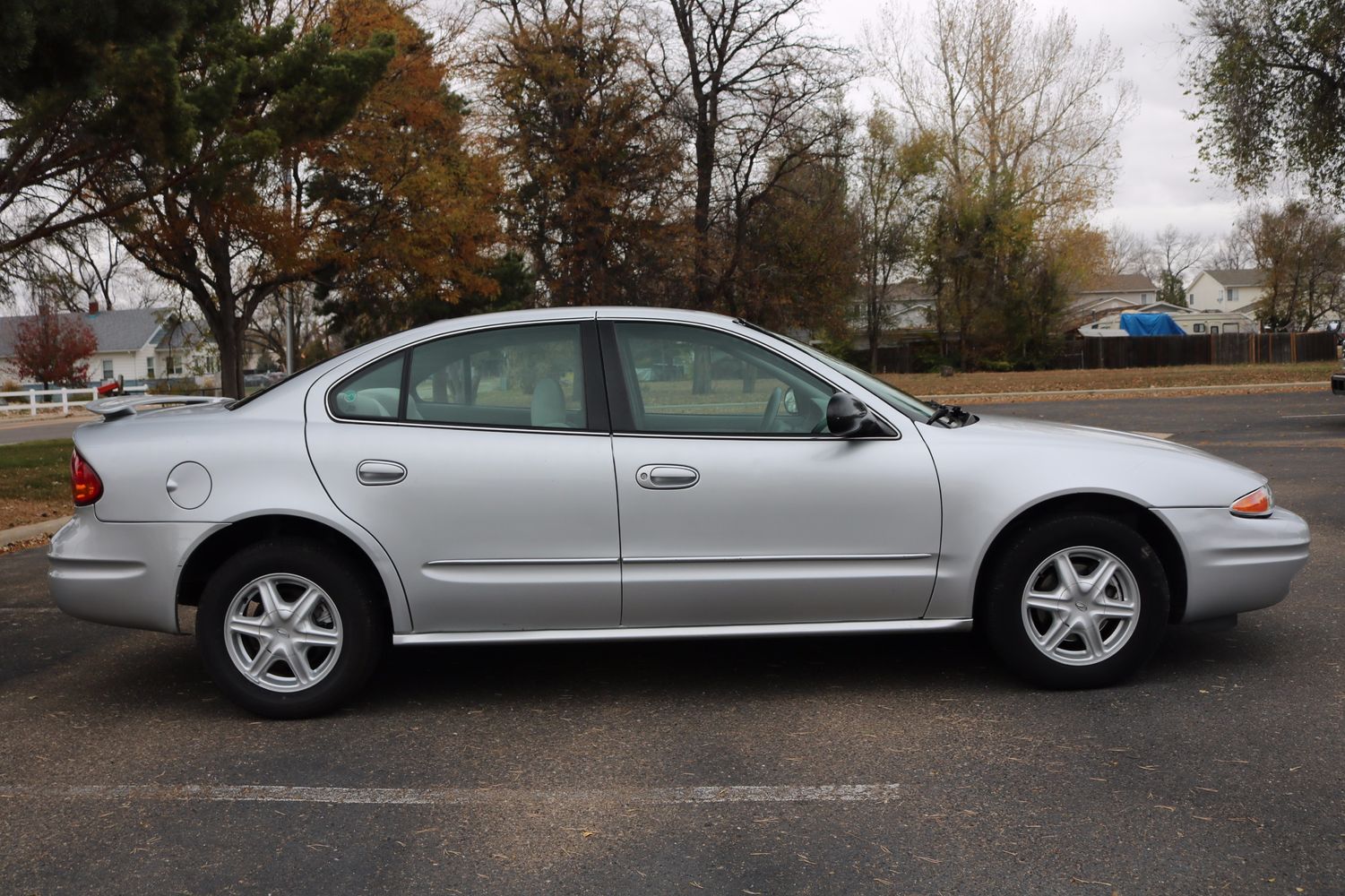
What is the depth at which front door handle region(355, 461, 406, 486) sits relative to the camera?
15.8 feet

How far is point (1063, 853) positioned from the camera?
11.2 ft

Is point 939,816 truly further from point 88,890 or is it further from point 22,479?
point 22,479

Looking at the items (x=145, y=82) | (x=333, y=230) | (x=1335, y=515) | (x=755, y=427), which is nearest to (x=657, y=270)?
(x=333, y=230)

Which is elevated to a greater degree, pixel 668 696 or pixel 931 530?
pixel 931 530

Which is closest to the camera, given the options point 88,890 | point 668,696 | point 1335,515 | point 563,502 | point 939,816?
point 88,890

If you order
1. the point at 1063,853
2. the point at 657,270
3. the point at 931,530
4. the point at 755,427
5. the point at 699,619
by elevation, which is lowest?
the point at 1063,853

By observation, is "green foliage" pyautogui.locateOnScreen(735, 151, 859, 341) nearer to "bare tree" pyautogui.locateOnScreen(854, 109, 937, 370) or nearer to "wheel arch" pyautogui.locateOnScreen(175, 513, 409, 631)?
"bare tree" pyautogui.locateOnScreen(854, 109, 937, 370)

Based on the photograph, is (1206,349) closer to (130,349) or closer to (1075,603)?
(1075,603)

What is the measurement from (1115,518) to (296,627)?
11.2 ft

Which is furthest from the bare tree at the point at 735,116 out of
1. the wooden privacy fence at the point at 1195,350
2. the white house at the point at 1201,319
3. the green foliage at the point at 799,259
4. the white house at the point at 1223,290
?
the white house at the point at 1223,290

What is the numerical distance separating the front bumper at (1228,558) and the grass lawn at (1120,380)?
25.9 m

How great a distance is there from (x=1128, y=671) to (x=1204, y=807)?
1.26 metres

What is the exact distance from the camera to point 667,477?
481cm

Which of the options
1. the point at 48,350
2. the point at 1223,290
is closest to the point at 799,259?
the point at 48,350
